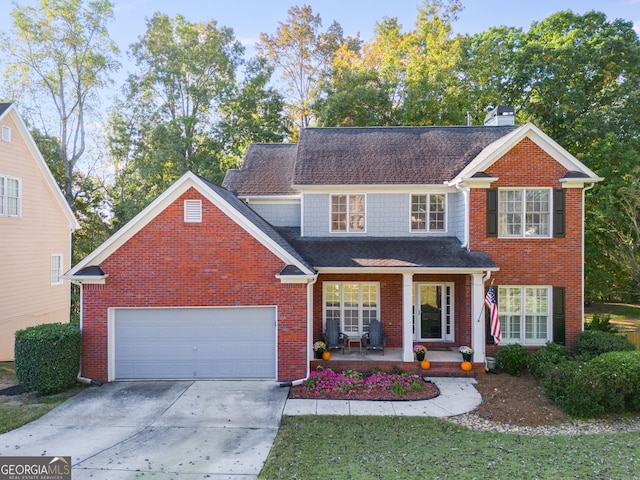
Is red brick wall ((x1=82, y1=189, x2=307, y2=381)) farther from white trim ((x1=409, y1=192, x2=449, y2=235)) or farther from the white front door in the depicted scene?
white trim ((x1=409, y1=192, x2=449, y2=235))

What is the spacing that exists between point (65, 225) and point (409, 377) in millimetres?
16972

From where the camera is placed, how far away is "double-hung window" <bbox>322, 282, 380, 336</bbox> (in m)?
14.2

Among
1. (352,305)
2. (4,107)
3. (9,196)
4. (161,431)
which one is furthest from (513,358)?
(4,107)

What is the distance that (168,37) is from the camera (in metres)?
28.2

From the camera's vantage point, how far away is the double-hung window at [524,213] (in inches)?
522

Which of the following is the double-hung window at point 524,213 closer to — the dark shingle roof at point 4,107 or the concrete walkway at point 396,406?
the concrete walkway at point 396,406

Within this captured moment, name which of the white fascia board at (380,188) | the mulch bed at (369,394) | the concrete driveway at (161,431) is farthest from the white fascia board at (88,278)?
the white fascia board at (380,188)

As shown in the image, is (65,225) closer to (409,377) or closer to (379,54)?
(409,377)

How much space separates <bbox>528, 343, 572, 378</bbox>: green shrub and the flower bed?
10.1 feet

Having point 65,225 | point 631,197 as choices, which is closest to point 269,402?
point 65,225

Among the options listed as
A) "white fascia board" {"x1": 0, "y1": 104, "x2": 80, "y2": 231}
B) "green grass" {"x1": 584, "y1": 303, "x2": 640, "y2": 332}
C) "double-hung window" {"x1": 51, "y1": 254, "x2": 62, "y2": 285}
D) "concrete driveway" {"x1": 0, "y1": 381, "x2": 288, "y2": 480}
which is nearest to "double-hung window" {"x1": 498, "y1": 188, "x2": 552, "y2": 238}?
"concrete driveway" {"x1": 0, "y1": 381, "x2": 288, "y2": 480}

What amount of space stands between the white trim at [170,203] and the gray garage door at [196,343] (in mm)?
1637

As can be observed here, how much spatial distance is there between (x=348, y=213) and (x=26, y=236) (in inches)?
497

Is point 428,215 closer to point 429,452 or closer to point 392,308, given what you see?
point 392,308
